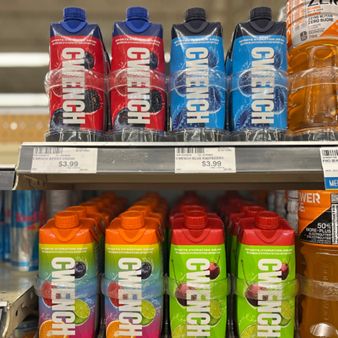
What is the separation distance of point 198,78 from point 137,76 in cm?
18

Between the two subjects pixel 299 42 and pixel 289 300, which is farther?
pixel 299 42

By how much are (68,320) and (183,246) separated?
0.41m

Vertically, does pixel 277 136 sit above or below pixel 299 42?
below

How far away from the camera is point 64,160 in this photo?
1.09 metres

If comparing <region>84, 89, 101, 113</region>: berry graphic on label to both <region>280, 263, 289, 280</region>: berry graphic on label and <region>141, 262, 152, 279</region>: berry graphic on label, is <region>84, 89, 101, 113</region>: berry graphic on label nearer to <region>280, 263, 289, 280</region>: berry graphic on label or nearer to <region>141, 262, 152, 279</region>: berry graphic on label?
<region>141, 262, 152, 279</region>: berry graphic on label

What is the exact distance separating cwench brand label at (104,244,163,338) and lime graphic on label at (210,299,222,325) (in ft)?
0.53

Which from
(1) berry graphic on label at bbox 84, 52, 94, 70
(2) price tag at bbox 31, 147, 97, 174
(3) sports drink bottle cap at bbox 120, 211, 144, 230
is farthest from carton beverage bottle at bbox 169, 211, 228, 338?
(1) berry graphic on label at bbox 84, 52, 94, 70

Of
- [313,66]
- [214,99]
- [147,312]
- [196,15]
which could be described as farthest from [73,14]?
[147,312]

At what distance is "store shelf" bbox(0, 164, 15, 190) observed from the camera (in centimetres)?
115

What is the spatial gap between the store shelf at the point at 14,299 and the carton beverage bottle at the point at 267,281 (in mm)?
687

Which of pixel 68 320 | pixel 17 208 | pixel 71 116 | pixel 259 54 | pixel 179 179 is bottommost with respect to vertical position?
pixel 68 320

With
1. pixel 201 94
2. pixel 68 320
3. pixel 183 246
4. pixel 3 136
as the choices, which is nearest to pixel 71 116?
pixel 201 94

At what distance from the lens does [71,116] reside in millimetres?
1155

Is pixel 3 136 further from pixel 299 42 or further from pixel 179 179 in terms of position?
pixel 299 42
